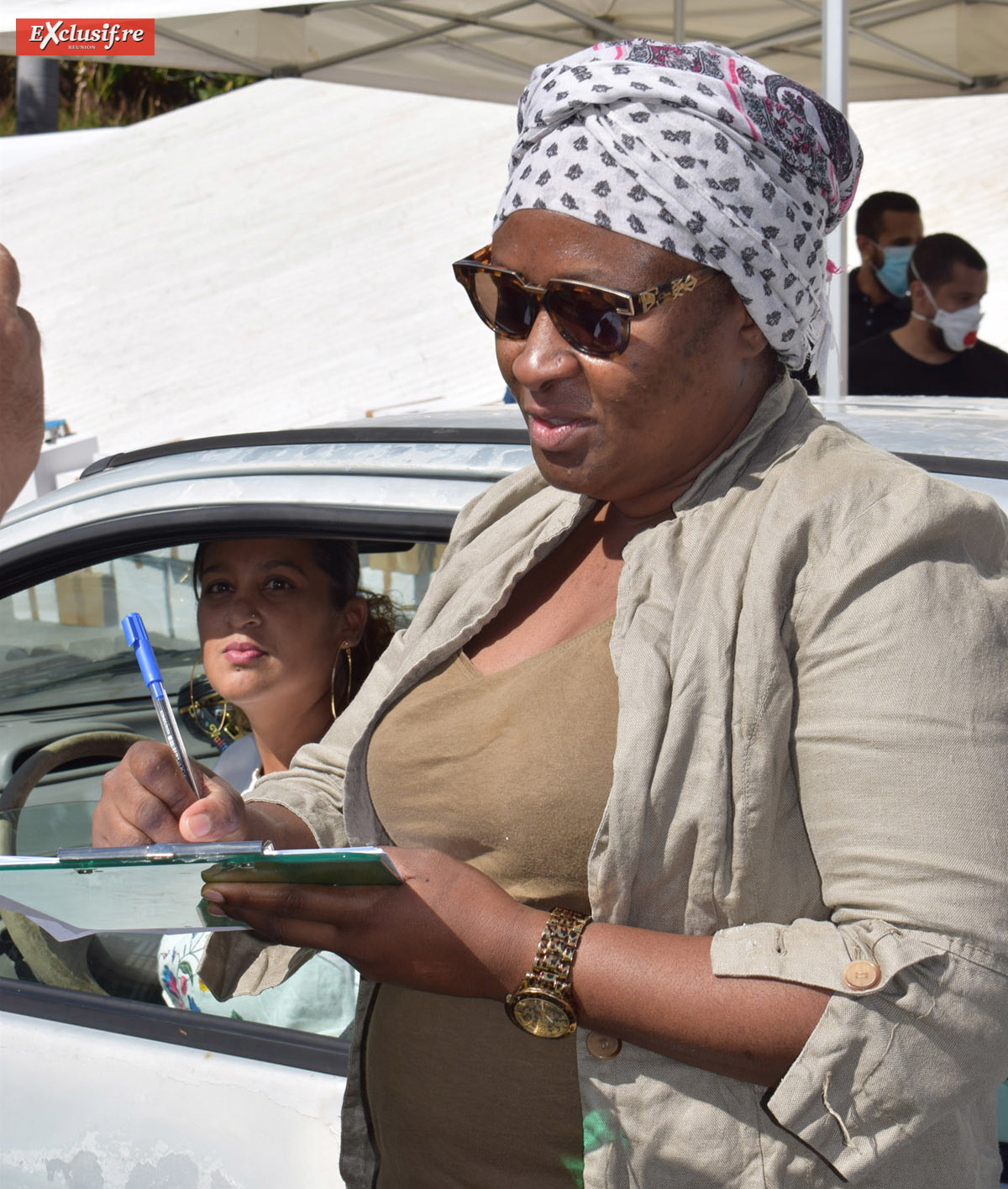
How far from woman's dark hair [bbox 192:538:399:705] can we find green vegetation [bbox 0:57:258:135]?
2505 centimetres

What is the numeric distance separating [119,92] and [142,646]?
27.5 meters

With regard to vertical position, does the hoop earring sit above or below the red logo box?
below

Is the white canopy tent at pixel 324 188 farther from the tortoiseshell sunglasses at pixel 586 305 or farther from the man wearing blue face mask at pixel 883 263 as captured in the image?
the tortoiseshell sunglasses at pixel 586 305

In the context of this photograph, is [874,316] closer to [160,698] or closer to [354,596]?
[354,596]

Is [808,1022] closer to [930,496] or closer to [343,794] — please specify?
[930,496]

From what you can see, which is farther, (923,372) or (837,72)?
(923,372)

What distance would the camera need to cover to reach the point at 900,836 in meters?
1.07

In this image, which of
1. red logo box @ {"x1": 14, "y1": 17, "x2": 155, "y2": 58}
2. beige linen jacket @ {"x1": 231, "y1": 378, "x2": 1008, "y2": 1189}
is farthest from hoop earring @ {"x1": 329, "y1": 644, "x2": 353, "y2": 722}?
red logo box @ {"x1": 14, "y1": 17, "x2": 155, "y2": 58}

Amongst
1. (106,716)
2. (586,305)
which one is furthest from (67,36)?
(586,305)

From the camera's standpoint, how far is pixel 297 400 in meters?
13.2

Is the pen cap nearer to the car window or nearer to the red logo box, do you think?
the car window

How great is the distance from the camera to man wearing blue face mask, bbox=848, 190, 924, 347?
6.67 m

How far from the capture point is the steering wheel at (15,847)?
7.14 ft

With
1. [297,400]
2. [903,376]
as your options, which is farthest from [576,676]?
[297,400]
